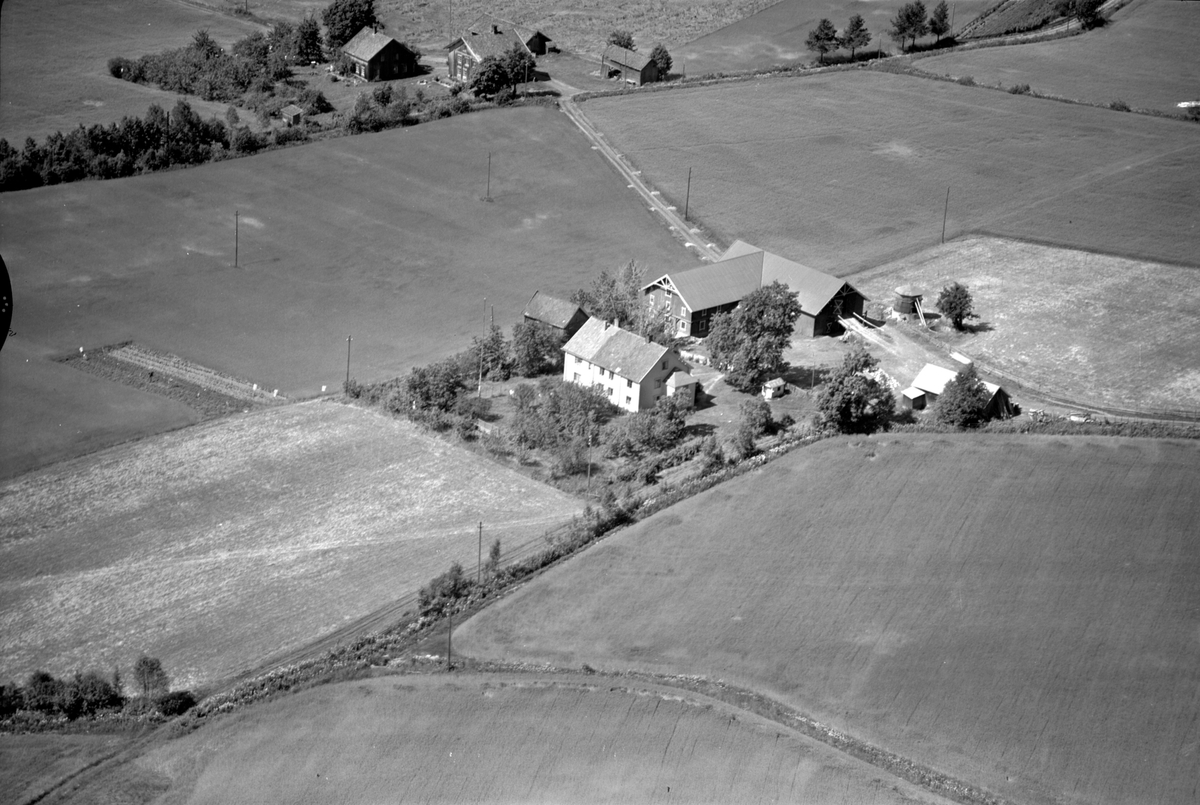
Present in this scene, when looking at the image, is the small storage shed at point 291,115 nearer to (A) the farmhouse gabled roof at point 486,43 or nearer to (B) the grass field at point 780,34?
(A) the farmhouse gabled roof at point 486,43

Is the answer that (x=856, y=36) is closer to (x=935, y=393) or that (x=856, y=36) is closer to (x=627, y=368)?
(x=935, y=393)

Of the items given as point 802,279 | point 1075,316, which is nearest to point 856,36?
point 1075,316

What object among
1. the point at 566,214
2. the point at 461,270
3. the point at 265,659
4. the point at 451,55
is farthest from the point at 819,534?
the point at 451,55

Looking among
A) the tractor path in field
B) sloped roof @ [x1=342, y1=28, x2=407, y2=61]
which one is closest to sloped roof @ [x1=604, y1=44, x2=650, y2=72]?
the tractor path in field

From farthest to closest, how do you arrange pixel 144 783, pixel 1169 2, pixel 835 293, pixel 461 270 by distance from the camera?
pixel 1169 2
pixel 461 270
pixel 835 293
pixel 144 783

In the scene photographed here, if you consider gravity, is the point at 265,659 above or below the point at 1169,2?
below

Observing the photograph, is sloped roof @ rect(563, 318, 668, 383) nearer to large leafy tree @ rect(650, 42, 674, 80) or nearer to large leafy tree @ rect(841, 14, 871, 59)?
large leafy tree @ rect(650, 42, 674, 80)

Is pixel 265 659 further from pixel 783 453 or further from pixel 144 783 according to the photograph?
pixel 783 453
